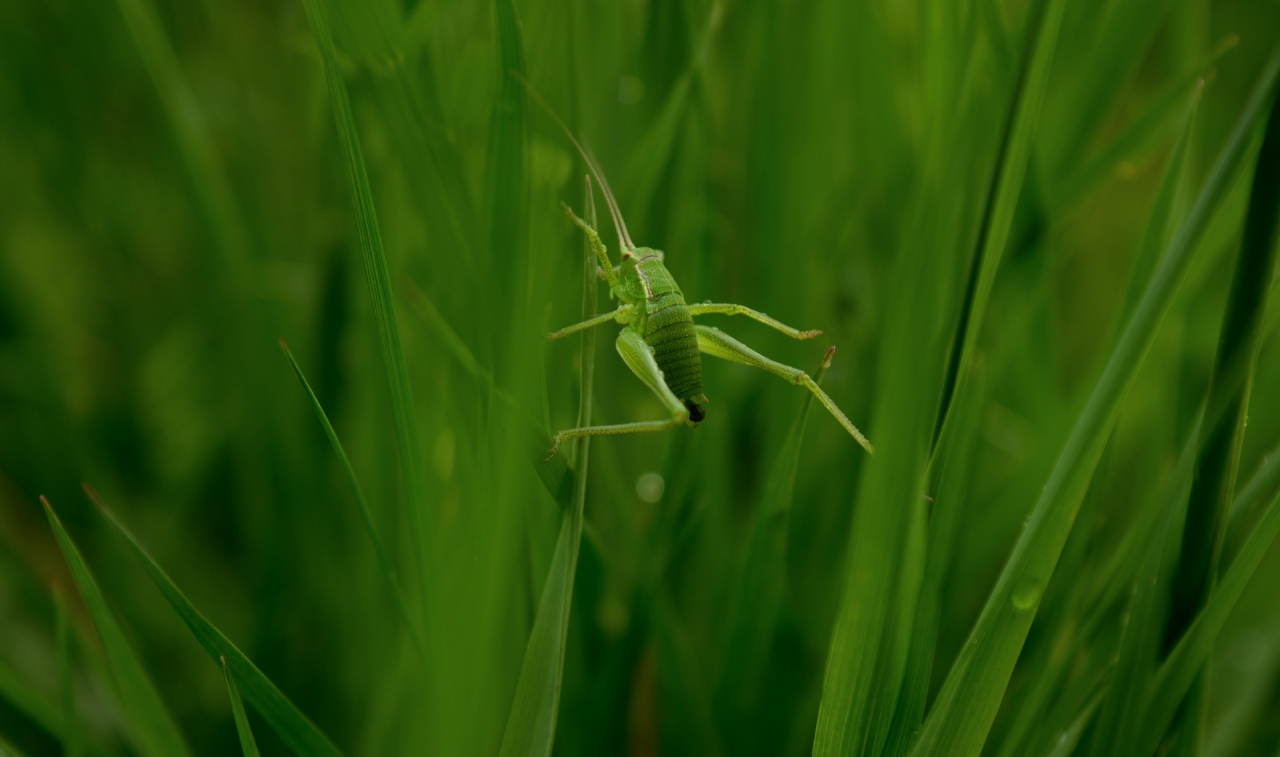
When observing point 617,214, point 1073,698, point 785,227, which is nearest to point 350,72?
point 617,214

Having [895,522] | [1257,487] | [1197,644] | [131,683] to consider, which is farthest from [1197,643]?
[131,683]

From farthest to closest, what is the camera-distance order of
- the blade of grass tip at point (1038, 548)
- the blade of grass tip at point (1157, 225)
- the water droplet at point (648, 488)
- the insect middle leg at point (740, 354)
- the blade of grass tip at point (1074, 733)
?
the water droplet at point (648, 488) < the insect middle leg at point (740, 354) < the blade of grass tip at point (1157, 225) < the blade of grass tip at point (1074, 733) < the blade of grass tip at point (1038, 548)

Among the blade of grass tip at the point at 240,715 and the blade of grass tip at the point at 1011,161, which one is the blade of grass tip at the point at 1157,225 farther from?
the blade of grass tip at the point at 240,715

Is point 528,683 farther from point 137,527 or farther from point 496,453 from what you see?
point 137,527

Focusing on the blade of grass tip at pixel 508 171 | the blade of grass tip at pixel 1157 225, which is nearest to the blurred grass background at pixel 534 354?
the blade of grass tip at pixel 508 171

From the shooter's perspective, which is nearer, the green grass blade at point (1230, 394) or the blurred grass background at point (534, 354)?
the green grass blade at point (1230, 394)

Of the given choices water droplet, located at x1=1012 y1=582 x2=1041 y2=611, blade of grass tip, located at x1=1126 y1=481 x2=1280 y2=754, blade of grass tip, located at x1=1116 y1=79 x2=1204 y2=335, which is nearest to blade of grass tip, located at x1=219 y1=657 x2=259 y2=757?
water droplet, located at x1=1012 y1=582 x2=1041 y2=611

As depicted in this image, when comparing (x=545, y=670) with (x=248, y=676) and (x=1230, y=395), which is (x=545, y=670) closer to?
(x=248, y=676)

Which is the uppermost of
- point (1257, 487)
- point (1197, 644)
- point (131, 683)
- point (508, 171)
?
point (508, 171)
